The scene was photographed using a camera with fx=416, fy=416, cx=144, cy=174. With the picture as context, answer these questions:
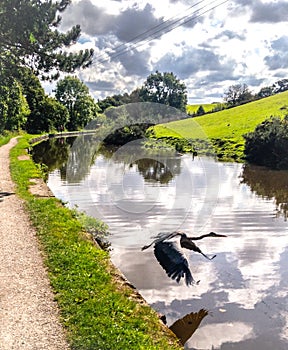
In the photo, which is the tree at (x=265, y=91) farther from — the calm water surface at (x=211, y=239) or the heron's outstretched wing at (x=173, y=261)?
the heron's outstretched wing at (x=173, y=261)

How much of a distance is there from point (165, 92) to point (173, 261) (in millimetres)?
71385

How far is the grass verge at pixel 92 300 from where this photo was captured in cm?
611

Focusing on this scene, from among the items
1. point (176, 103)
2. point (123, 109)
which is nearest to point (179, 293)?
point (123, 109)

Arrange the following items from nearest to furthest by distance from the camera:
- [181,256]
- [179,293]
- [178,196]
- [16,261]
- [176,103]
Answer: [181,256] < [16,261] < [179,293] < [178,196] < [176,103]

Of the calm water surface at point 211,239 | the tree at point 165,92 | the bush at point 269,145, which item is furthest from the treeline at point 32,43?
the tree at point 165,92

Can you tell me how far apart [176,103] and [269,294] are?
69.1 metres

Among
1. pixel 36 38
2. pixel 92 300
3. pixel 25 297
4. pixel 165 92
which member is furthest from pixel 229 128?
pixel 25 297

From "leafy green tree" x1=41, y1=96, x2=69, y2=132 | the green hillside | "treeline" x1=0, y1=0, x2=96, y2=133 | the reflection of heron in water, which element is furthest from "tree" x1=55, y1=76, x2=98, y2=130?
the reflection of heron in water

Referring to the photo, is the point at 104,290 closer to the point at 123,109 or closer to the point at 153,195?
the point at 153,195

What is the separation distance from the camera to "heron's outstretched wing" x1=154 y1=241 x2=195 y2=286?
7262 millimetres

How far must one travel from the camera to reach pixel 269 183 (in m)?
27.1

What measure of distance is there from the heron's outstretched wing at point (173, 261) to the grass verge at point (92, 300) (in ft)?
2.68

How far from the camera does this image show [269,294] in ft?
32.0

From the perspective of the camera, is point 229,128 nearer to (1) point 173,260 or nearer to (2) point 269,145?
(2) point 269,145
